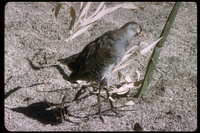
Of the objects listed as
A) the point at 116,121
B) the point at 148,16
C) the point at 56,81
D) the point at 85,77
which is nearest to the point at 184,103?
the point at 116,121

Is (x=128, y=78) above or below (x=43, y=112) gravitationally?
above

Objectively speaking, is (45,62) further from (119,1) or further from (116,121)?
(119,1)

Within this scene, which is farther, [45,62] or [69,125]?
[45,62]

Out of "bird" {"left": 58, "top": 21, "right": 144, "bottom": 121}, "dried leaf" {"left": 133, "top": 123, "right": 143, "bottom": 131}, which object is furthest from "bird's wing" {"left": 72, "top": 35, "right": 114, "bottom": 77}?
"dried leaf" {"left": 133, "top": 123, "right": 143, "bottom": 131}

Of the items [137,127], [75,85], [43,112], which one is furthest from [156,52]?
[43,112]

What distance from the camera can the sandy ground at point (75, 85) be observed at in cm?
213

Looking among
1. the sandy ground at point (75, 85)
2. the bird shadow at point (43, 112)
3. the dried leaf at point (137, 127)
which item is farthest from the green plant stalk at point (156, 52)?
the bird shadow at point (43, 112)

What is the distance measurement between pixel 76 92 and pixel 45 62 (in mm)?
383

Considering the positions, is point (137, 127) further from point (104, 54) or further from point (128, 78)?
point (104, 54)

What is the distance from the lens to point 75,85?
7.80 ft

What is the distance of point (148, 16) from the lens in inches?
123

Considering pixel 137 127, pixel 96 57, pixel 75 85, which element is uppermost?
pixel 96 57

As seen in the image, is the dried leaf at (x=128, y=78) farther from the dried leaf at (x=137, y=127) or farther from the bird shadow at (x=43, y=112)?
the bird shadow at (x=43, y=112)

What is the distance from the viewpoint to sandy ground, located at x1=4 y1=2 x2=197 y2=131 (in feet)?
7.00
